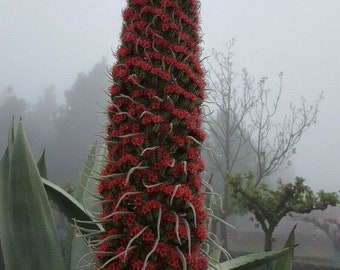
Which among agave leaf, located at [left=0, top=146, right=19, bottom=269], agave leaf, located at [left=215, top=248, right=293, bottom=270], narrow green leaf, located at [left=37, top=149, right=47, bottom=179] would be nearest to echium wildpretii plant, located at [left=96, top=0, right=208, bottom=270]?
agave leaf, located at [left=215, top=248, right=293, bottom=270]

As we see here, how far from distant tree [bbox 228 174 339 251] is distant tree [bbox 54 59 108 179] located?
10.1 feet

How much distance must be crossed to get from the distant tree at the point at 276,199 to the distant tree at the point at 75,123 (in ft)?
10.1

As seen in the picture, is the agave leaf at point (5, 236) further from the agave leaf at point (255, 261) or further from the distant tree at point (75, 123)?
the distant tree at point (75, 123)

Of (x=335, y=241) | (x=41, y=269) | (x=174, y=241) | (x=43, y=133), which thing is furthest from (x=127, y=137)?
(x=335, y=241)

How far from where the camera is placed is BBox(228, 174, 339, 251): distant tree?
995 cm

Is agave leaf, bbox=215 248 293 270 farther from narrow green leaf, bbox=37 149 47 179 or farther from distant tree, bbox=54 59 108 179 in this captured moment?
distant tree, bbox=54 59 108 179

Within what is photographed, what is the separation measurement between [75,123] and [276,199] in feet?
14.7

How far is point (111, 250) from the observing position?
107cm

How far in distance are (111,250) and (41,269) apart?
1.14 feet

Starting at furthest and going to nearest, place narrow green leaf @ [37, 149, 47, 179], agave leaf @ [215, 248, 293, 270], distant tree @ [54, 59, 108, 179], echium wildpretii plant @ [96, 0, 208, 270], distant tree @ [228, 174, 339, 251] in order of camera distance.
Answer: distant tree @ [54, 59, 108, 179]
distant tree @ [228, 174, 339, 251]
narrow green leaf @ [37, 149, 47, 179]
agave leaf @ [215, 248, 293, 270]
echium wildpretii plant @ [96, 0, 208, 270]

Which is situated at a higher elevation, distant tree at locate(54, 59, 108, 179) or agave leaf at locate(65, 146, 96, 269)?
distant tree at locate(54, 59, 108, 179)

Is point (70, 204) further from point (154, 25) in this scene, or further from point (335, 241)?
point (335, 241)

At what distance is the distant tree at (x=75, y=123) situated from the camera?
34.8 ft

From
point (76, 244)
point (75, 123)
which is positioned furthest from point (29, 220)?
point (75, 123)
